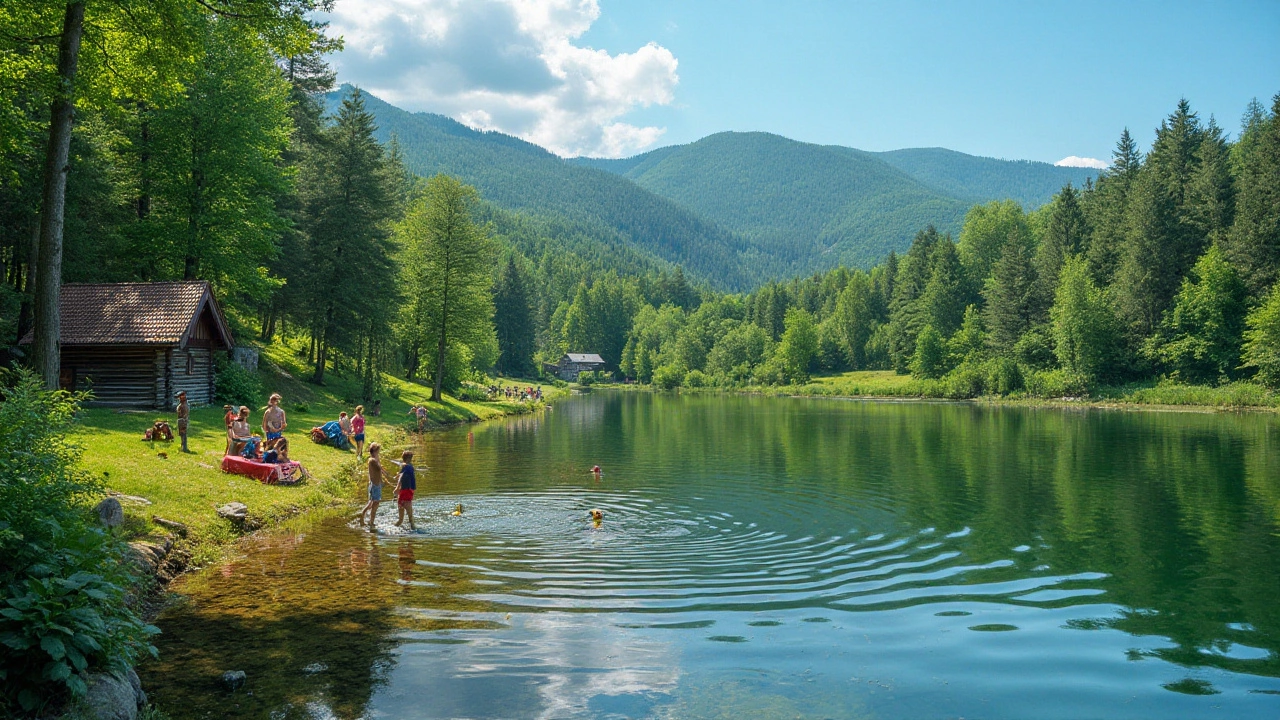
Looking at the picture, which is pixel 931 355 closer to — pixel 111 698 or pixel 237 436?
pixel 237 436

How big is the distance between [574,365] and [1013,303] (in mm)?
109214

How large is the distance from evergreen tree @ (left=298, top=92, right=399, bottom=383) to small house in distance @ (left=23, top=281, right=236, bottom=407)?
1592cm

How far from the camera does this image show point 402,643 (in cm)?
1173

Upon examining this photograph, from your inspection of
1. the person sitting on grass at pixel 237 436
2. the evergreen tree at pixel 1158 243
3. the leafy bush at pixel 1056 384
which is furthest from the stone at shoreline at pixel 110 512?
the evergreen tree at pixel 1158 243

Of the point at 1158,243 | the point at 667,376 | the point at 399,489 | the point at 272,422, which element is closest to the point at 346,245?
the point at 272,422

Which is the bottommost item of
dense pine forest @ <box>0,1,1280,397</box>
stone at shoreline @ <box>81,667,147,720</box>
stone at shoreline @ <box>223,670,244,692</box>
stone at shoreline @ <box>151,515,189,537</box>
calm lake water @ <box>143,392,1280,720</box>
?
calm lake water @ <box>143,392,1280,720</box>

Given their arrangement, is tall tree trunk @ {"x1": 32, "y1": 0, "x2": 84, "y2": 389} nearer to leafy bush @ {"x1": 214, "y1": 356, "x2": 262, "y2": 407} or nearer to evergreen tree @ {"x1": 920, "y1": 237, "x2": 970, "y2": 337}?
leafy bush @ {"x1": 214, "y1": 356, "x2": 262, "y2": 407}

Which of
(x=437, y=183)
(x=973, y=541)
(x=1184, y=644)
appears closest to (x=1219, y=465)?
(x=973, y=541)

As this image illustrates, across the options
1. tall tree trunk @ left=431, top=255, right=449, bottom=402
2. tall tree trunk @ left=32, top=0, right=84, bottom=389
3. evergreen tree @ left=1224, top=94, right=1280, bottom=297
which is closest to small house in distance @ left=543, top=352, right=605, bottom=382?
tall tree trunk @ left=431, top=255, right=449, bottom=402

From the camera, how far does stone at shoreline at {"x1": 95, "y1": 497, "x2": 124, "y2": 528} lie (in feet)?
46.9

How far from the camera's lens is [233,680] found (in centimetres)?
991

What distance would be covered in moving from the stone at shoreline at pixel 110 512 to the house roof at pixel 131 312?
1814cm

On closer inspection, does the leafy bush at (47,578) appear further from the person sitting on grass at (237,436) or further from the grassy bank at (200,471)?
the person sitting on grass at (237,436)

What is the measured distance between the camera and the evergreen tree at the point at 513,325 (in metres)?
138
